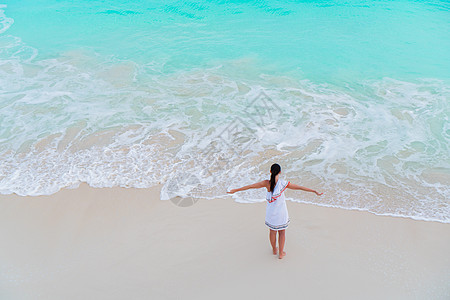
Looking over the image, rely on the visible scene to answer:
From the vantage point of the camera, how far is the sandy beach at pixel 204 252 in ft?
12.2

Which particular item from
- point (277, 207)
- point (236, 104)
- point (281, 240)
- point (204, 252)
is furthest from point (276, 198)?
point (236, 104)

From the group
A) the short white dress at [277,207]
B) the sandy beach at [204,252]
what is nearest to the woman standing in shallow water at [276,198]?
the short white dress at [277,207]

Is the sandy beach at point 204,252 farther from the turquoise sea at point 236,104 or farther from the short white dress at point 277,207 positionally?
the short white dress at point 277,207

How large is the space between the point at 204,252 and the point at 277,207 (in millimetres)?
1188

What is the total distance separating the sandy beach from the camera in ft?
12.2

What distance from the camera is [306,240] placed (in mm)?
4242

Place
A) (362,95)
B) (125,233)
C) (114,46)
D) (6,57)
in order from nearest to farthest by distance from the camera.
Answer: (125,233)
(362,95)
(6,57)
(114,46)

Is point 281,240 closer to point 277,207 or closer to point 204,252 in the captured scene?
point 277,207

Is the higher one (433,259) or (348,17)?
(348,17)

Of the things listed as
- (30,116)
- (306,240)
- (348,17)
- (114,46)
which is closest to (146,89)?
(30,116)

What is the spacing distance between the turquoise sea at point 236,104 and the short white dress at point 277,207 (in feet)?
4.44

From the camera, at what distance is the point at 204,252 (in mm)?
4164

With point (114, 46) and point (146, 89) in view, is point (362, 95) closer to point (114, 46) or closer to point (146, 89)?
point (146, 89)

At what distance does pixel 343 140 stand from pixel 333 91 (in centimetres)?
243
